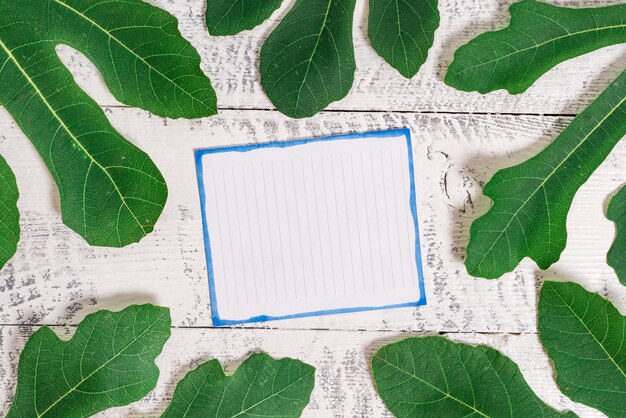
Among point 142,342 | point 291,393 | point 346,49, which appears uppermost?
point 346,49

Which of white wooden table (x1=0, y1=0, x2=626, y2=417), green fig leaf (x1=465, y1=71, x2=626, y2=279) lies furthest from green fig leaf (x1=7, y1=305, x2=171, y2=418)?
green fig leaf (x1=465, y1=71, x2=626, y2=279)

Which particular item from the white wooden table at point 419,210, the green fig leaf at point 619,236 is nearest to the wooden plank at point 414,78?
the white wooden table at point 419,210

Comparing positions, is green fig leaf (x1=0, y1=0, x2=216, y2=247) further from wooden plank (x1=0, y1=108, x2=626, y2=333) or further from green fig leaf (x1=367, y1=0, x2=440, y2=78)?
green fig leaf (x1=367, y1=0, x2=440, y2=78)

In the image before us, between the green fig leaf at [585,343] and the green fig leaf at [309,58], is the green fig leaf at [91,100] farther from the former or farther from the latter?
the green fig leaf at [585,343]

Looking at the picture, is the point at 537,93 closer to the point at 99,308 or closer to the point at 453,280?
the point at 453,280

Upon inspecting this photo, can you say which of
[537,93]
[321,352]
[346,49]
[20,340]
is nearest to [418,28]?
[346,49]

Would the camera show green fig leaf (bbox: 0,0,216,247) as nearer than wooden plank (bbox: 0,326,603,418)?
Yes
